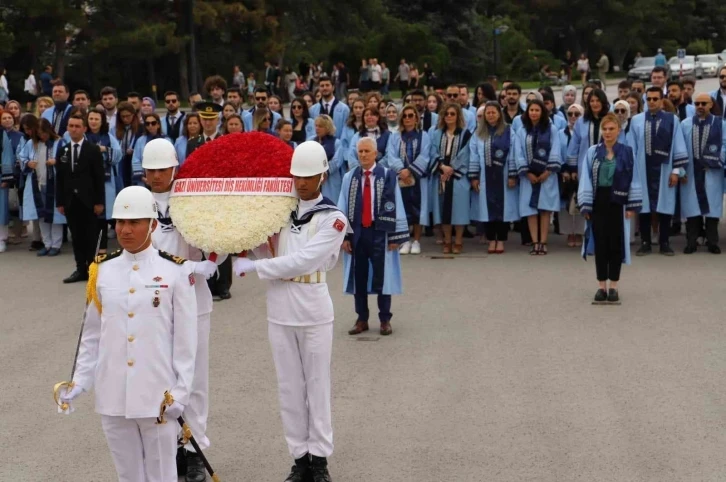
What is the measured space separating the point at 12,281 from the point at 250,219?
29.3 ft

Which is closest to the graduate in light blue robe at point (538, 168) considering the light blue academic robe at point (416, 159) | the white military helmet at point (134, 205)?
the light blue academic robe at point (416, 159)

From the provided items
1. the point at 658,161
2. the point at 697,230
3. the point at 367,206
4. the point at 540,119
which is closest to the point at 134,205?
the point at 367,206

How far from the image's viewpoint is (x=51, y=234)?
16.9m

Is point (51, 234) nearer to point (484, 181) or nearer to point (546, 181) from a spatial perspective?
point (484, 181)

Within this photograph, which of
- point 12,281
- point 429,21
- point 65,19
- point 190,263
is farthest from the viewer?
point 429,21

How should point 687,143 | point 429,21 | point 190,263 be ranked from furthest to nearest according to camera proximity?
point 429,21 < point 687,143 < point 190,263

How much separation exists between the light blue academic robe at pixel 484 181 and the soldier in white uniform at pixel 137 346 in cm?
1030

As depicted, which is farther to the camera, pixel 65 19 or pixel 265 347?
pixel 65 19

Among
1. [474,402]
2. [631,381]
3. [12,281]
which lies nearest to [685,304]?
[631,381]

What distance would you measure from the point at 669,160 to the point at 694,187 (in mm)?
492

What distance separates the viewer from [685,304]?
12469mm

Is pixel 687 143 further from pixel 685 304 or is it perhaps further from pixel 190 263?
pixel 190 263

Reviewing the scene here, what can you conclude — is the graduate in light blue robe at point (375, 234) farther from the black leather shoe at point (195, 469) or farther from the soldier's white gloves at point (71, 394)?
the soldier's white gloves at point (71, 394)

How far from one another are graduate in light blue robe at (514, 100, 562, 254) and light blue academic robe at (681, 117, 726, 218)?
1.67 metres
